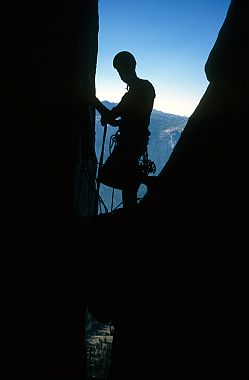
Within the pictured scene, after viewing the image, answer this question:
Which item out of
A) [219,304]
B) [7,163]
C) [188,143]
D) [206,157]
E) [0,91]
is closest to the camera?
[0,91]

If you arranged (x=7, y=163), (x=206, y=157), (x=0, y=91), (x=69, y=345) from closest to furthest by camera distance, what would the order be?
(x=0, y=91), (x=7, y=163), (x=206, y=157), (x=69, y=345)

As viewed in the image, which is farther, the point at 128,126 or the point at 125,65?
the point at 128,126

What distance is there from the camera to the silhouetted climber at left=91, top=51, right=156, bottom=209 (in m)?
4.36

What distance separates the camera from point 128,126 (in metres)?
4.49

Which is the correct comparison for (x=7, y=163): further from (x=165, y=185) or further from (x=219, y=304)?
(x=219, y=304)

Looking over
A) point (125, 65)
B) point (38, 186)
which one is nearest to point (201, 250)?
point (38, 186)

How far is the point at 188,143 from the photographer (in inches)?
139

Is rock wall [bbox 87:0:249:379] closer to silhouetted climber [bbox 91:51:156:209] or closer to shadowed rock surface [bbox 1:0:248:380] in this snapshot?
shadowed rock surface [bbox 1:0:248:380]

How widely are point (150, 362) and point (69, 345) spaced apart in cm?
179

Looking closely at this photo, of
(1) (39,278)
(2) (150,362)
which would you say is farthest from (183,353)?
(1) (39,278)

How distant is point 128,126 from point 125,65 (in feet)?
3.04

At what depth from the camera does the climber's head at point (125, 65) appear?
4316 millimetres

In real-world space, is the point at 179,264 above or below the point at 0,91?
below

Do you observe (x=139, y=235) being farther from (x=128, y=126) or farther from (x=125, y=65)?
(x=125, y=65)
